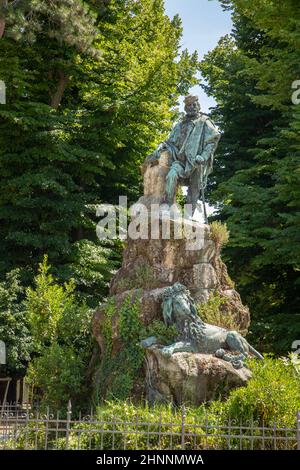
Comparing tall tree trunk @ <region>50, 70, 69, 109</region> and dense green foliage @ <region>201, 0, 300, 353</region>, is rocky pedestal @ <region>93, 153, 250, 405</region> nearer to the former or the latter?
dense green foliage @ <region>201, 0, 300, 353</region>

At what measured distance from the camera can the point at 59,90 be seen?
19.5m

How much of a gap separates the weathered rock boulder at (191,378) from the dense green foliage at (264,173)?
5082mm

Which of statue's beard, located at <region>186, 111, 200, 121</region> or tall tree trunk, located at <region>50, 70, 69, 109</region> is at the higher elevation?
tall tree trunk, located at <region>50, 70, 69, 109</region>

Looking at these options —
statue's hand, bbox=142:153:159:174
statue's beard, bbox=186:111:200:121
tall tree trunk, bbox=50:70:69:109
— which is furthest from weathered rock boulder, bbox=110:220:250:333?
tall tree trunk, bbox=50:70:69:109

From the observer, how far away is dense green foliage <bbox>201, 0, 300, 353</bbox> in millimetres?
14750

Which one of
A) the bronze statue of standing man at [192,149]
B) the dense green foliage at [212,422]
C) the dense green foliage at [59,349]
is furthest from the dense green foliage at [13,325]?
the dense green foliage at [212,422]

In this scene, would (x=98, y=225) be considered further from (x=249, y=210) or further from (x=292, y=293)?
(x=292, y=293)

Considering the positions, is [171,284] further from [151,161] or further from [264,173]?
[264,173]

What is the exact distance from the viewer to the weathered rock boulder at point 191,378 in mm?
9070

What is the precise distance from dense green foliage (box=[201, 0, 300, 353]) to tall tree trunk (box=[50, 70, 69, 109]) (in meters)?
4.93

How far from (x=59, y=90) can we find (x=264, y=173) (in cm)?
648

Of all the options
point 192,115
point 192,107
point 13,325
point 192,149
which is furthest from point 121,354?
point 13,325

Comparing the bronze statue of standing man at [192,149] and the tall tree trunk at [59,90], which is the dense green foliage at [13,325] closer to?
the bronze statue of standing man at [192,149]
